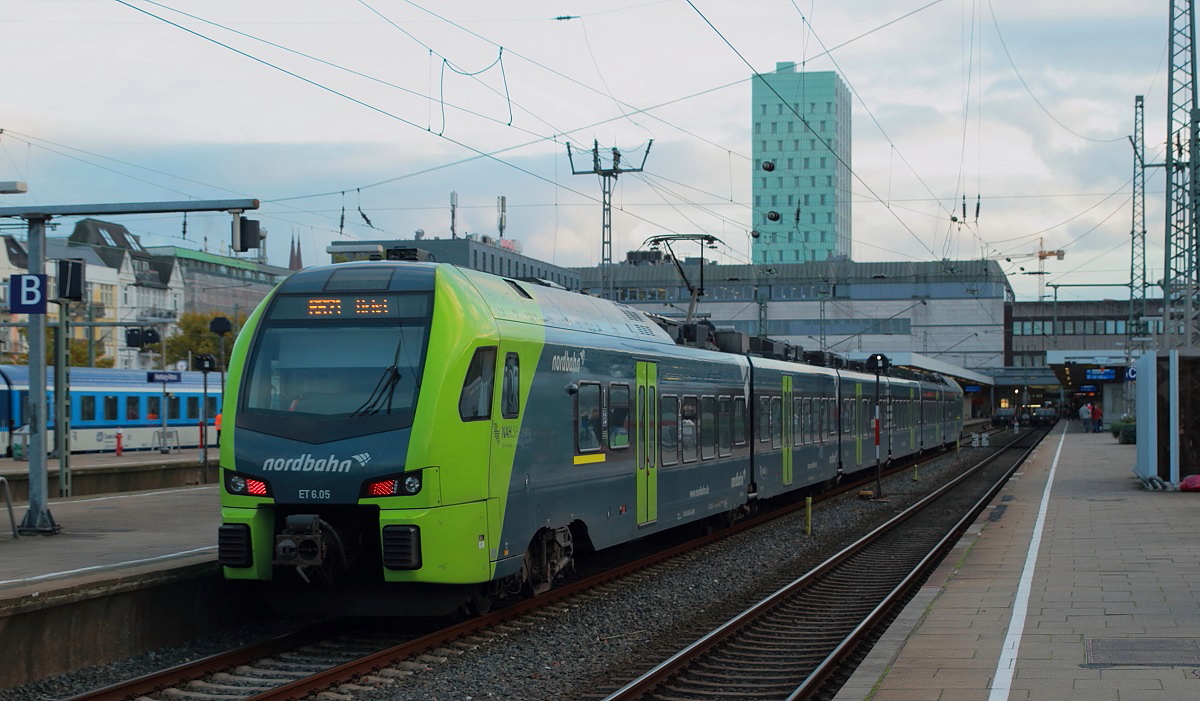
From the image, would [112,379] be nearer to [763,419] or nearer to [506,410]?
[763,419]

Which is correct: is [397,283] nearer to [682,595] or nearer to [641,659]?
[641,659]

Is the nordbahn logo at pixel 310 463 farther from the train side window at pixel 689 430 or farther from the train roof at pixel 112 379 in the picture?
the train roof at pixel 112 379

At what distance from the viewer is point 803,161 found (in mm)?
159625

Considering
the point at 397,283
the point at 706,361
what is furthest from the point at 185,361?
the point at 397,283

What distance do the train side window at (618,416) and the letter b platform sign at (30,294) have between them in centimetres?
643

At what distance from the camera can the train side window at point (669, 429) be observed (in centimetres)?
1556

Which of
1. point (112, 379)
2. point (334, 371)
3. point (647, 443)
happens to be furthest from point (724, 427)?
point (112, 379)

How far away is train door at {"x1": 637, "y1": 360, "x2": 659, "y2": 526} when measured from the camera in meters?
14.8

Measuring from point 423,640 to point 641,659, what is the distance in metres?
1.81

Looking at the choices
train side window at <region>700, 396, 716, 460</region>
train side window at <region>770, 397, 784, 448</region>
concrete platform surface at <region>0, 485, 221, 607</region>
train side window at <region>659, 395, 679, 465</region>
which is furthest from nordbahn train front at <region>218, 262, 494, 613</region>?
train side window at <region>770, 397, 784, 448</region>

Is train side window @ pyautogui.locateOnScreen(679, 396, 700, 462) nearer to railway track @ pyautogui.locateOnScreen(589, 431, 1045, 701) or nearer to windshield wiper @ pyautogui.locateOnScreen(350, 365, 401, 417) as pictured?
railway track @ pyautogui.locateOnScreen(589, 431, 1045, 701)

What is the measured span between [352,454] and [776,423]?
508 inches

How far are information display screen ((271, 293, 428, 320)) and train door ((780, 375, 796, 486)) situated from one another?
1275 centimetres

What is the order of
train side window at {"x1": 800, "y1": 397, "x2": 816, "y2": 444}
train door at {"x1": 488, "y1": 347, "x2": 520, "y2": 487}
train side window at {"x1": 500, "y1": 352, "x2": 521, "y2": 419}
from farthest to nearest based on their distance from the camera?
train side window at {"x1": 800, "y1": 397, "x2": 816, "y2": 444}, train side window at {"x1": 500, "y1": 352, "x2": 521, "y2": 419}, train door at {"x1": 488, "y1": 347, "x2": 520, "y2": 487}
